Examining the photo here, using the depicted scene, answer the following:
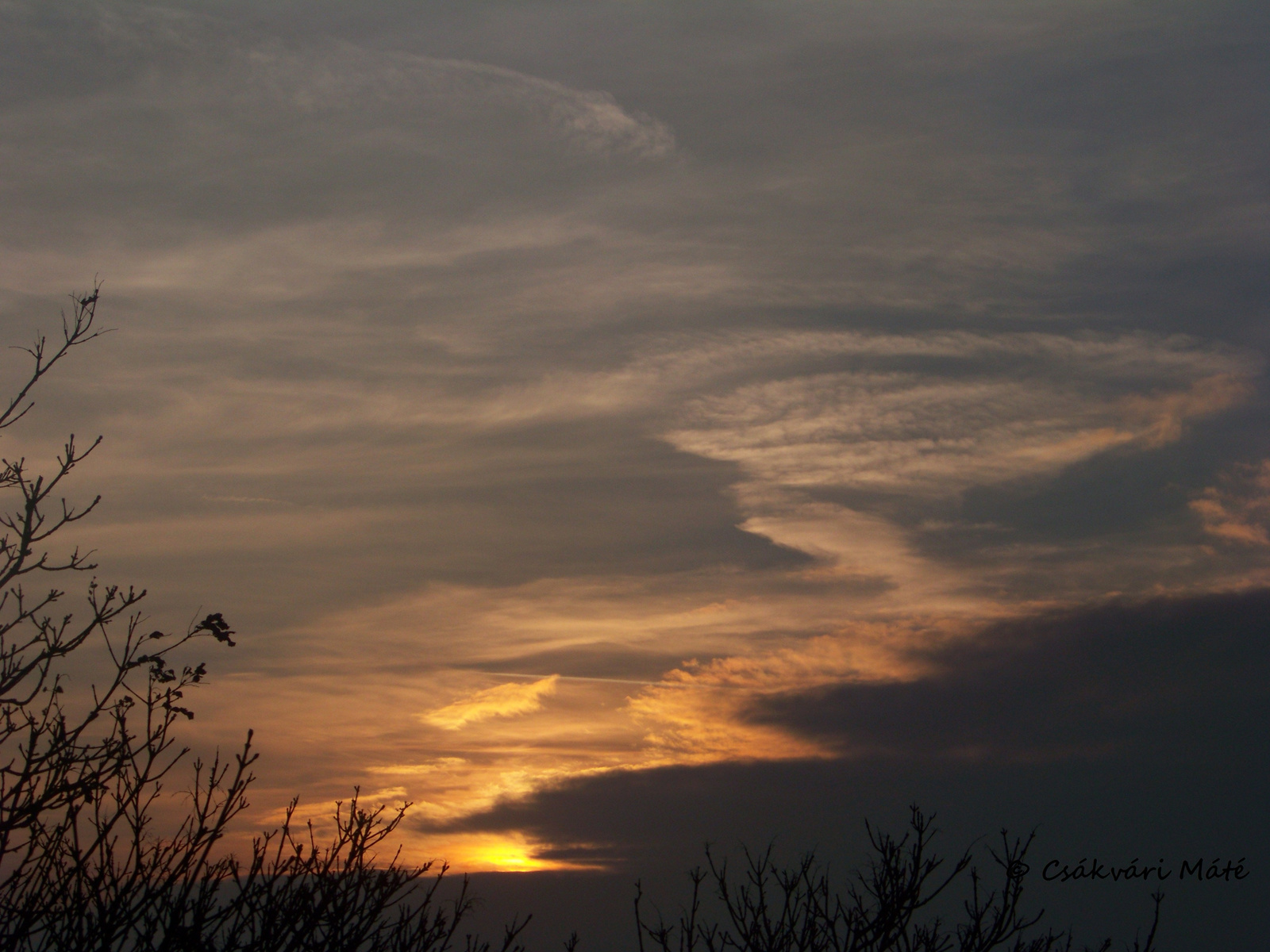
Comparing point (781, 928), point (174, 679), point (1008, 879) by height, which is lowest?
point (781, 928)

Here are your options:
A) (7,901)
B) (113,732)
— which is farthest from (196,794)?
(7,901)

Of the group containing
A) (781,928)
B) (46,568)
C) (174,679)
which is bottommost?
(781,928)

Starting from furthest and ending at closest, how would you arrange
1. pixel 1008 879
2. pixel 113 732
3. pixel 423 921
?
1. pixel 1008 879
2. pixel 423 921
3. pixel 113 732

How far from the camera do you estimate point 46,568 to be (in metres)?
12.2

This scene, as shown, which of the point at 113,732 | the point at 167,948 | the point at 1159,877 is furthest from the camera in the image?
the point at 1159,877

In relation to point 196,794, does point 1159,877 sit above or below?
below

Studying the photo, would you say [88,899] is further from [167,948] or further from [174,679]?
[174,679]

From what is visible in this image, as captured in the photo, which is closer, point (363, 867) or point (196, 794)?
point (196, 794)

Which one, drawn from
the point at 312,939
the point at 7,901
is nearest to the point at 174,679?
the point at 7,901

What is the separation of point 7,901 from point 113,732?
6.08 feet

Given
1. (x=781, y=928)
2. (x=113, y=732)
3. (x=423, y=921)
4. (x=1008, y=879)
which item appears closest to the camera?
(x=113, y=732)

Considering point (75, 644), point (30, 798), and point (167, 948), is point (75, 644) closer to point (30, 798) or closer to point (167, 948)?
point (30, 798)

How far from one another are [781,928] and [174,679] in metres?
13.5

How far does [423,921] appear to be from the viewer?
1365 centimetres
